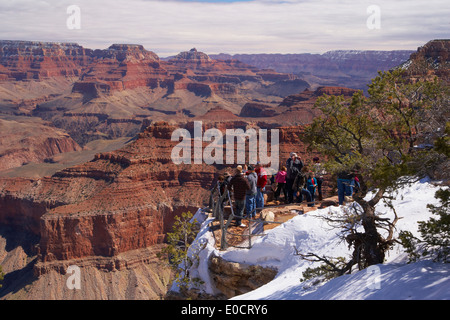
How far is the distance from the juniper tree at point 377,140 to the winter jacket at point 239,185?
308 cm

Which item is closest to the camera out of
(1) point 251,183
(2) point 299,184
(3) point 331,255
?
(3) point 331,255

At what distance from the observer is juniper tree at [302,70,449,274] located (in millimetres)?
9758

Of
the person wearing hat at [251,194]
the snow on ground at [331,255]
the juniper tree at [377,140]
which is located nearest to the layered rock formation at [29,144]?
the person wearing hat at [251,194]

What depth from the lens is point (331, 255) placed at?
12898mm

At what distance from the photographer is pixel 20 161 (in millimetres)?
141000

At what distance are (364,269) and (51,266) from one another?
5094 centimetres

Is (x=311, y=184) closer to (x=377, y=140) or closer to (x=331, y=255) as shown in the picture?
(x=331, y=255)


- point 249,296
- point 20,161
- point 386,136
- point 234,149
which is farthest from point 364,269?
point 20,161

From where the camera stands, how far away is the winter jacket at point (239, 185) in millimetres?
15352

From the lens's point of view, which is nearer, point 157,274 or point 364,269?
point 364,269

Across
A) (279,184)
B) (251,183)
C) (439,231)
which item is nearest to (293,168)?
(279,184)

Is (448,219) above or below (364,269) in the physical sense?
above

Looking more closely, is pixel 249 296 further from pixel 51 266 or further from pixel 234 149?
pixel 234 149

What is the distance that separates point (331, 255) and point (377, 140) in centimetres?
410
